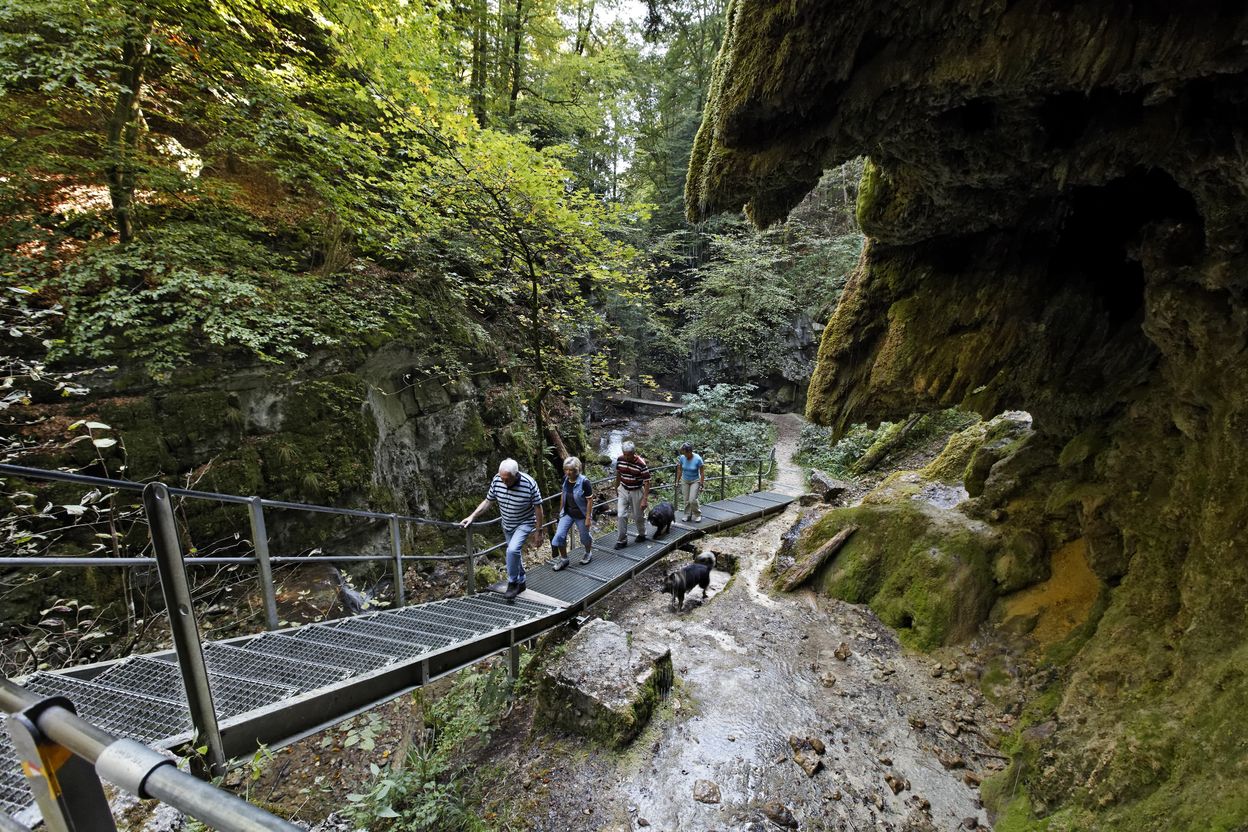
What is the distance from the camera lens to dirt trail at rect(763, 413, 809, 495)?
1551 cm

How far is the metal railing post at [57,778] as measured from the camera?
0.95 meters

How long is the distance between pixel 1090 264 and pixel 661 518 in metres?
6.75

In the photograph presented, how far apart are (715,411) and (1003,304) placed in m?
13.1

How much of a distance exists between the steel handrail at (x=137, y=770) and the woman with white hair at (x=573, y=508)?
222 inches

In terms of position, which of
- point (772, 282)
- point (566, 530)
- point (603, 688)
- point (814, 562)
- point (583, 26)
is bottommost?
point (814, 562)

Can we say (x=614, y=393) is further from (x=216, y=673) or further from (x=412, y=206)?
(x=216, y=673)

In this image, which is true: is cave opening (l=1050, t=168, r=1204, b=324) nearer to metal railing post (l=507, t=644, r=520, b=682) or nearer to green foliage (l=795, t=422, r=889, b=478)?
metal railing post (l=507, t=644, r=520, b=682)

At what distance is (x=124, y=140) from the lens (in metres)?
5.81

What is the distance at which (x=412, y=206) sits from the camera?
7.00 metres

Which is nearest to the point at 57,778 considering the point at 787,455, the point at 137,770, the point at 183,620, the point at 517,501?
the point at 137,770

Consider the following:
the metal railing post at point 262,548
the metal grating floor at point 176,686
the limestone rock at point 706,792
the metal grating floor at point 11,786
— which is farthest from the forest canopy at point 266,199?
the limestone rock at point 706,792

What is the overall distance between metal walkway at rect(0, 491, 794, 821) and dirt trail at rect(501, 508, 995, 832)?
50.7 inches

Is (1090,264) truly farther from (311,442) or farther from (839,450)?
(839,450)

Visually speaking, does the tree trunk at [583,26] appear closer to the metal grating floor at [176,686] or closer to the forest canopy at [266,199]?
the forest canopy at [266,199]
